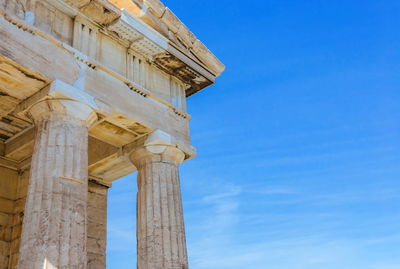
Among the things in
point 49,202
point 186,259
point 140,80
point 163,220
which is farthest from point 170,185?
point 49,202

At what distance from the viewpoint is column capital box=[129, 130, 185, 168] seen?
1359 centimetres

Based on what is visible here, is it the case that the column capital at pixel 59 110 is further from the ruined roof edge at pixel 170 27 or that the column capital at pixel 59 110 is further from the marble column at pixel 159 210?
the ruined roof edge at pixel 170 27

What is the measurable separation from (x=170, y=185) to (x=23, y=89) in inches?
196

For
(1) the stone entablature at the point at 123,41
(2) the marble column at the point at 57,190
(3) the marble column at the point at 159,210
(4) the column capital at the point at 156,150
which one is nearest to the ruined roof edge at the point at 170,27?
(1) the stone entablature at the point at 123,41

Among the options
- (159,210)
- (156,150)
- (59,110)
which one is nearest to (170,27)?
(156,150)

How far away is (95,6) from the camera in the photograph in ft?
41.4

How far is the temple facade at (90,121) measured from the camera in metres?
10.1

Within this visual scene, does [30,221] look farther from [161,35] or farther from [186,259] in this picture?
[161,35]

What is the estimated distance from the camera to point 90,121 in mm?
11680

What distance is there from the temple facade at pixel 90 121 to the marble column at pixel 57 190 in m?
0.02

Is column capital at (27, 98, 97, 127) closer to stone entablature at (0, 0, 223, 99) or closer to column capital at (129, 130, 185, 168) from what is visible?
stone entablature at (0, 0, 223, 99)

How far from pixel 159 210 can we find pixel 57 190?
11.8 ft

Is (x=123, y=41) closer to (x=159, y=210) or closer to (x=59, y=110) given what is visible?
(x=59, y=110)

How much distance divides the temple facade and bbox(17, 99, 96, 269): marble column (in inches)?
1.0
